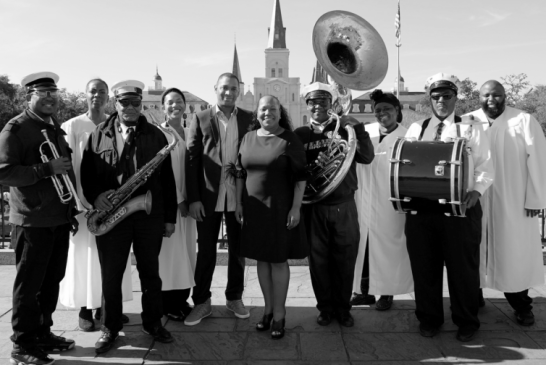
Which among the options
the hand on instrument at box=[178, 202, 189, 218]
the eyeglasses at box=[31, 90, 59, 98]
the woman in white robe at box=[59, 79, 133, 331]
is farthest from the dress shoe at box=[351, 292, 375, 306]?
the eyeglasses at box=[31, 90, 59, 98]

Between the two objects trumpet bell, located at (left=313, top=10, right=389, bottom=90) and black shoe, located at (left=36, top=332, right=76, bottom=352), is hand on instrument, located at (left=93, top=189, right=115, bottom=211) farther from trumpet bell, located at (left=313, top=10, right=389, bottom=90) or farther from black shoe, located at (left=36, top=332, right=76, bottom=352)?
trumpet bell, located at (left=313, top=10, right=389, bottom=90)

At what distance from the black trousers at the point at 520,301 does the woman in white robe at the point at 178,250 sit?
307 cm

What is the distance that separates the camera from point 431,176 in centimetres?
383

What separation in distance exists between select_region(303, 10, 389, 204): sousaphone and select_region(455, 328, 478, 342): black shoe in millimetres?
1631

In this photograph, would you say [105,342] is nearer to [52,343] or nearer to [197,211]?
[52,343]

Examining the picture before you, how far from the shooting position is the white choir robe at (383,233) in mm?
4848

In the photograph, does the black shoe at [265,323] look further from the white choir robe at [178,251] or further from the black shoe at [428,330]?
the black shoe at [428,330]

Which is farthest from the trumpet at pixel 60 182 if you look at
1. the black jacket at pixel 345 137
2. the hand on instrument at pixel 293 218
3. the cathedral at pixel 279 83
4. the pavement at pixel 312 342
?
the cathedral at pixel 279 83

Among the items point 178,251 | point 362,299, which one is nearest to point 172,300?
point 178,251

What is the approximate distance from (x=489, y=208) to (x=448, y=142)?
1120 millimetres

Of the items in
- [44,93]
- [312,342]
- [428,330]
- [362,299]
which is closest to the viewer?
[44,93]

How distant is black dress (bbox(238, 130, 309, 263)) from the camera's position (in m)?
3.97

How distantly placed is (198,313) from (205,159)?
57.8 inches

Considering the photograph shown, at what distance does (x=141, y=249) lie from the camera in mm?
3975
